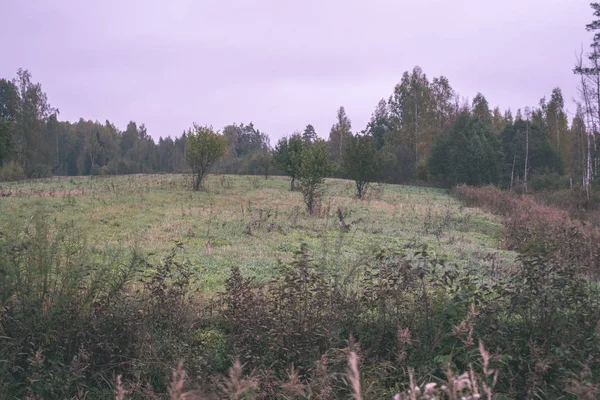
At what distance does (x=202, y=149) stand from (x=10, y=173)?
786 inches

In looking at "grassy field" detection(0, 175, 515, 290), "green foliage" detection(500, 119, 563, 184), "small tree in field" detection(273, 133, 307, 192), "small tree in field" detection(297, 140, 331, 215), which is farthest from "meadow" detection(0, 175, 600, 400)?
"green foliage" detection(500, 119, 563, 184)

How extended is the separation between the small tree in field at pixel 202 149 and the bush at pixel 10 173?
700 inches

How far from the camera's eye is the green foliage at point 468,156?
42062mm

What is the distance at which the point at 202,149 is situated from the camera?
86.1 feet

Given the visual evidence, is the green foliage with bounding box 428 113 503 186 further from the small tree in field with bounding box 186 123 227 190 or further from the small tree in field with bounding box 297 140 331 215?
the small tree in field with bounding box 297 140 331 215

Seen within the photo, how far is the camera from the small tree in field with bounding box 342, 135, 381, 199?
27.6m

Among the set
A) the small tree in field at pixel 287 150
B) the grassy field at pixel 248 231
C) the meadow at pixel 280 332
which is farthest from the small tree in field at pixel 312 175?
the meadow at pixel 280 332

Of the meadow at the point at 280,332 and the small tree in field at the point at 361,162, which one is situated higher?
the small tree in field at the point at 361,162

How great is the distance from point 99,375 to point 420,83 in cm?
5387

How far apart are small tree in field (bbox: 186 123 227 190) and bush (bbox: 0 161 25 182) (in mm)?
17773

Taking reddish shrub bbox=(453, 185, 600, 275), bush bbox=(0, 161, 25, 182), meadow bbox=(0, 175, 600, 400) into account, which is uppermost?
bush bbox=(0, 161, 25, 182)

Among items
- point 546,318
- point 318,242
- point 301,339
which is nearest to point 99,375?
point 301,339

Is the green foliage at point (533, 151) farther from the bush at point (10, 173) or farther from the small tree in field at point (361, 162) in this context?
the bush at point (10, 173)

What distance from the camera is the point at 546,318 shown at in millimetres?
4574
